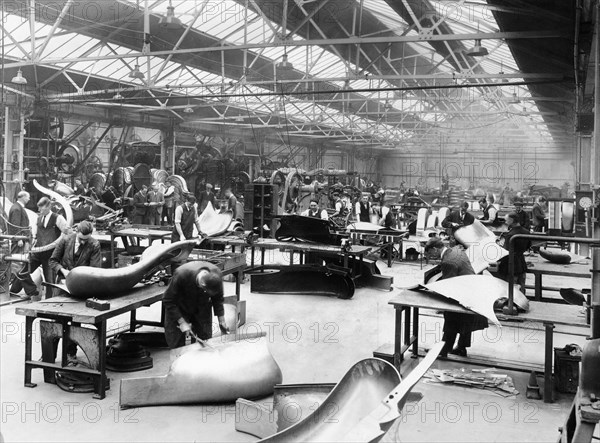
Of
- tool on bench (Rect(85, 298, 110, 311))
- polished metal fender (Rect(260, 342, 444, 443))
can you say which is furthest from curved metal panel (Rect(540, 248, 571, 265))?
tool on bench (Rect(85, 298, 110, 311))

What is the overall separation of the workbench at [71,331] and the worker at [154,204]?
9.30 metres

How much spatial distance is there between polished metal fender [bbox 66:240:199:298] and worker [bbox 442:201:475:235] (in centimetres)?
699

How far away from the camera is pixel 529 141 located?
25188 millimetres

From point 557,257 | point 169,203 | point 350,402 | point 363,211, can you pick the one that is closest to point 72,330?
point 350,402

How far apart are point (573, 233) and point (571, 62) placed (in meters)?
3.25

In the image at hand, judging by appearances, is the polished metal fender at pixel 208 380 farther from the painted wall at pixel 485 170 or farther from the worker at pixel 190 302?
the painted wall at pixel 485 170

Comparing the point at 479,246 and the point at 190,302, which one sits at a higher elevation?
the point at 479,246

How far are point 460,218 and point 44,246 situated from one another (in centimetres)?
836

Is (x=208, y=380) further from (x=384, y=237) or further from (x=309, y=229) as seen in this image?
(x=384, y=237)

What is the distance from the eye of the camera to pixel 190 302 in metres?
5.23

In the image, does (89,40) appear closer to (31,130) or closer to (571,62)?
(31,130)

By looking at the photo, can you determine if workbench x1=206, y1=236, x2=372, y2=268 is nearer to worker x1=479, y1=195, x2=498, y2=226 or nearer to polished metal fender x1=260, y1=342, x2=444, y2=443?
worker x1=479, y1=195, x2=498, y2=226

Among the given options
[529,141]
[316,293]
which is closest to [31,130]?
[316,293]

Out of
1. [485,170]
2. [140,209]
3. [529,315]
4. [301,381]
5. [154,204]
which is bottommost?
[301,381]
